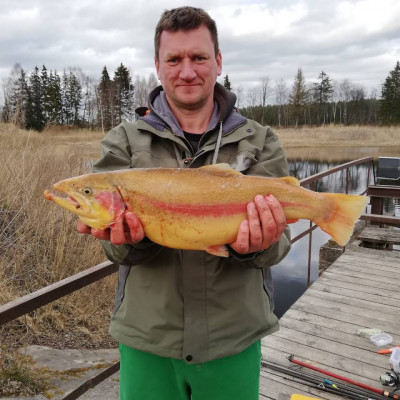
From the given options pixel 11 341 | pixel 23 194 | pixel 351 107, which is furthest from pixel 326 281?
pixel 351 107

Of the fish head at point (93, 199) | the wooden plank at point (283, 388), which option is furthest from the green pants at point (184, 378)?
the wooden plank at point (283, 388)

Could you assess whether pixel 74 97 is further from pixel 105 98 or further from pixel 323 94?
pixel 323 94

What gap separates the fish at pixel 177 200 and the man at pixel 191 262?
7cm

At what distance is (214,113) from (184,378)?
4.82ft

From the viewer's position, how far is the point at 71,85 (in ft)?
216

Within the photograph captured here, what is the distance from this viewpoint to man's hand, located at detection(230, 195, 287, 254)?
183cm

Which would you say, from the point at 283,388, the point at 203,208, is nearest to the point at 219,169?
the point at 203,208

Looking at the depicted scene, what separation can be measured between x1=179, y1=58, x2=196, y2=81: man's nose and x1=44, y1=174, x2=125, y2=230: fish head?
680 mm

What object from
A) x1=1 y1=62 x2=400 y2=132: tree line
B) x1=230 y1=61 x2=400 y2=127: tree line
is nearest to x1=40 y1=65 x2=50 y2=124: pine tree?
x1=1 y1=62 x2=400 y2=132: tree line

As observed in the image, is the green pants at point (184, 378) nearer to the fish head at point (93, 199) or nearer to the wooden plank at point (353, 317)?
the fish head at point (93, 199)

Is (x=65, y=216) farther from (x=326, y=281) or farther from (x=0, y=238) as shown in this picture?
(x=326, y=281)

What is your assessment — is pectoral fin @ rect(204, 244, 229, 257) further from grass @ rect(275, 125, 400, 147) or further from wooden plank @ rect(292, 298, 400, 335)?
grass @ rect(275, 125, 400, 147)

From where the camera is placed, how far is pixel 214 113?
7.25ft

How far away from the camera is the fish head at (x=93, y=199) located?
1.87 meters
